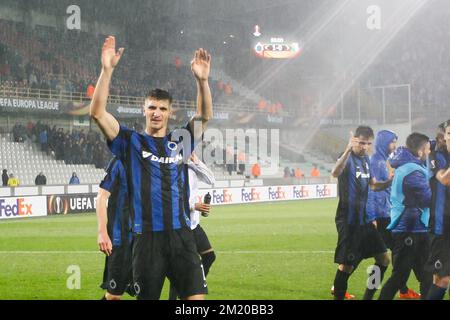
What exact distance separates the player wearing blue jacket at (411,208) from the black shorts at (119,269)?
7.96 feet

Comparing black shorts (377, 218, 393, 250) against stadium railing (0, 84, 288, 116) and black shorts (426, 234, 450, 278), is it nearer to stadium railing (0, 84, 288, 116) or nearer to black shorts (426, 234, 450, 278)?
black shorts (426, 234, 450, 278)

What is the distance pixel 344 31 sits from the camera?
43.8m

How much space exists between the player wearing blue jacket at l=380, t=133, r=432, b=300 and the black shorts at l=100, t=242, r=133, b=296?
95.5 inches

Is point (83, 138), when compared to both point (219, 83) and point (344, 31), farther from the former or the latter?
point (344, 31)

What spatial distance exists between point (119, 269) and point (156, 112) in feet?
6.39

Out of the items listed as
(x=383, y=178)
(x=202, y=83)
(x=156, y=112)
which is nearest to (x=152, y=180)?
(x=156, y=112)

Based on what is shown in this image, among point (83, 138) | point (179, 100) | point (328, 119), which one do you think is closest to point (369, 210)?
point (83, 138)

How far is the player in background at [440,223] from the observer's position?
227 inches

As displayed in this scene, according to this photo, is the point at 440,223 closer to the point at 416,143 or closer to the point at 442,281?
the point at 442,281

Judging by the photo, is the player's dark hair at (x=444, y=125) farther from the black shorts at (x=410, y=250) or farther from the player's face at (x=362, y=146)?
the black shorts at (x=410, y=250)

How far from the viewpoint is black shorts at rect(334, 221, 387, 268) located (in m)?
7.12

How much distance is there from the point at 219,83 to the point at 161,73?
334 cm

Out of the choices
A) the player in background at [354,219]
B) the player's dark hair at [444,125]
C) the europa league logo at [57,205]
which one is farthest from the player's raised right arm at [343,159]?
the europa league logo at [57,205]

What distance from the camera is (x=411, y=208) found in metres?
6.46
